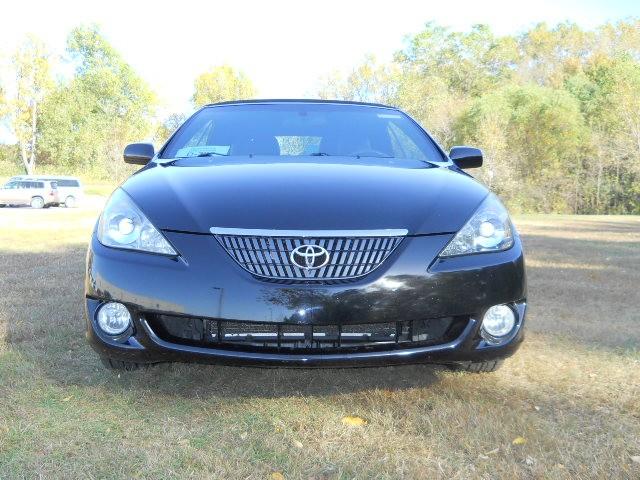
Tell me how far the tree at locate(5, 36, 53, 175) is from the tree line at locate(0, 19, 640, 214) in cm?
8

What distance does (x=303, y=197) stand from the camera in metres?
2.66

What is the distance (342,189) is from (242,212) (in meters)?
0.49

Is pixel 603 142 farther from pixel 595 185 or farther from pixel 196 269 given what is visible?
pixel 196 269

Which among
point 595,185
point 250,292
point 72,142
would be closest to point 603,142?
point 595,185

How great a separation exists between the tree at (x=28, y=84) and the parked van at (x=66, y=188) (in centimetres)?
1664

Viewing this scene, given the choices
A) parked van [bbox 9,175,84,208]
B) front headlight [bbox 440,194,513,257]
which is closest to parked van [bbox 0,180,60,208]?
parked van [bbox 9,175,84,208]

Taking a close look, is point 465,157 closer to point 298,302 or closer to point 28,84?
point 298,302

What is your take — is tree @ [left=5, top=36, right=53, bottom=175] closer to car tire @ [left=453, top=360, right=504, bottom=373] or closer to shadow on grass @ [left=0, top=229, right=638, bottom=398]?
shadow on grass @ [left=0, top=229, right=638, bottom=398]

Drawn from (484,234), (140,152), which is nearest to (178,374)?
(140,152)

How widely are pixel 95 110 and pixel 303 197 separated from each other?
175ft

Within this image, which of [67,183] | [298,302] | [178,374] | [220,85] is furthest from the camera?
[220,85]

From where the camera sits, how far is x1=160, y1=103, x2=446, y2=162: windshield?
12.1 ft

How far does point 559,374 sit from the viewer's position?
132 inches

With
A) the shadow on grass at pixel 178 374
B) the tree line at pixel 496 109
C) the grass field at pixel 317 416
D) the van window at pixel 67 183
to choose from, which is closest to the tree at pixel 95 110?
the tree line at pixel 496 109
